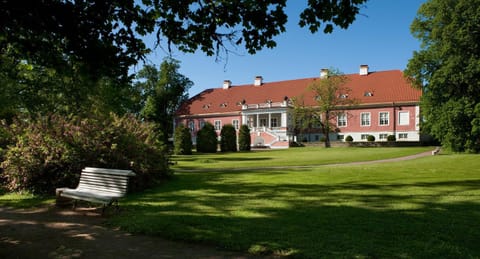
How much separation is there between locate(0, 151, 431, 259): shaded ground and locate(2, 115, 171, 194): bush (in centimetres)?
292

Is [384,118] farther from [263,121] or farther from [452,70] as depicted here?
[452,70]

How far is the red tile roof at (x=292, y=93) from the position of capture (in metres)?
46.2

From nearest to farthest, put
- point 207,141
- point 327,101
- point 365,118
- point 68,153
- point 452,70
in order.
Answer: point 68,153 < point 452,70 < point 207,141 < point 327,101 < point 365,118

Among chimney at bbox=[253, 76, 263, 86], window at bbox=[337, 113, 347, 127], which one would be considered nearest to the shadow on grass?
window at bbox=[337, 113, 347, 127]

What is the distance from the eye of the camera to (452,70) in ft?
88.4

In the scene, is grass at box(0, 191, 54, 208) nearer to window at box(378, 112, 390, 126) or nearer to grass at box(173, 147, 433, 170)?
grass at box(173, 147, 433, 170)

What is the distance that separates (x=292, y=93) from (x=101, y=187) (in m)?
47.0

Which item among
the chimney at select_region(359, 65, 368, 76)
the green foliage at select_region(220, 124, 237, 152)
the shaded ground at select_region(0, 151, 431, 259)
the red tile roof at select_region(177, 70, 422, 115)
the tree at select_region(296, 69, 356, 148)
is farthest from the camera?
the chimney at select_region(359, 65, 368, 76)

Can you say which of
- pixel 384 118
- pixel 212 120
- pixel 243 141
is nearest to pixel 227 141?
pixel 243 141

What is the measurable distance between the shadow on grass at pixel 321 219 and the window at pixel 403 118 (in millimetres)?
37161

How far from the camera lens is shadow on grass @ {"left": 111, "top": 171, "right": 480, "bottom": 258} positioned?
472 cm

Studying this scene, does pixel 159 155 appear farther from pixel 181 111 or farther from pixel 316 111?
pixel 181 111

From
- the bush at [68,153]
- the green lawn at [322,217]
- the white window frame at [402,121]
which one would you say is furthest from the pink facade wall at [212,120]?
the green lawn at [322,217]

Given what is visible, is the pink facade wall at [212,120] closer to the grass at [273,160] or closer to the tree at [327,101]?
the tree at [327,101]
